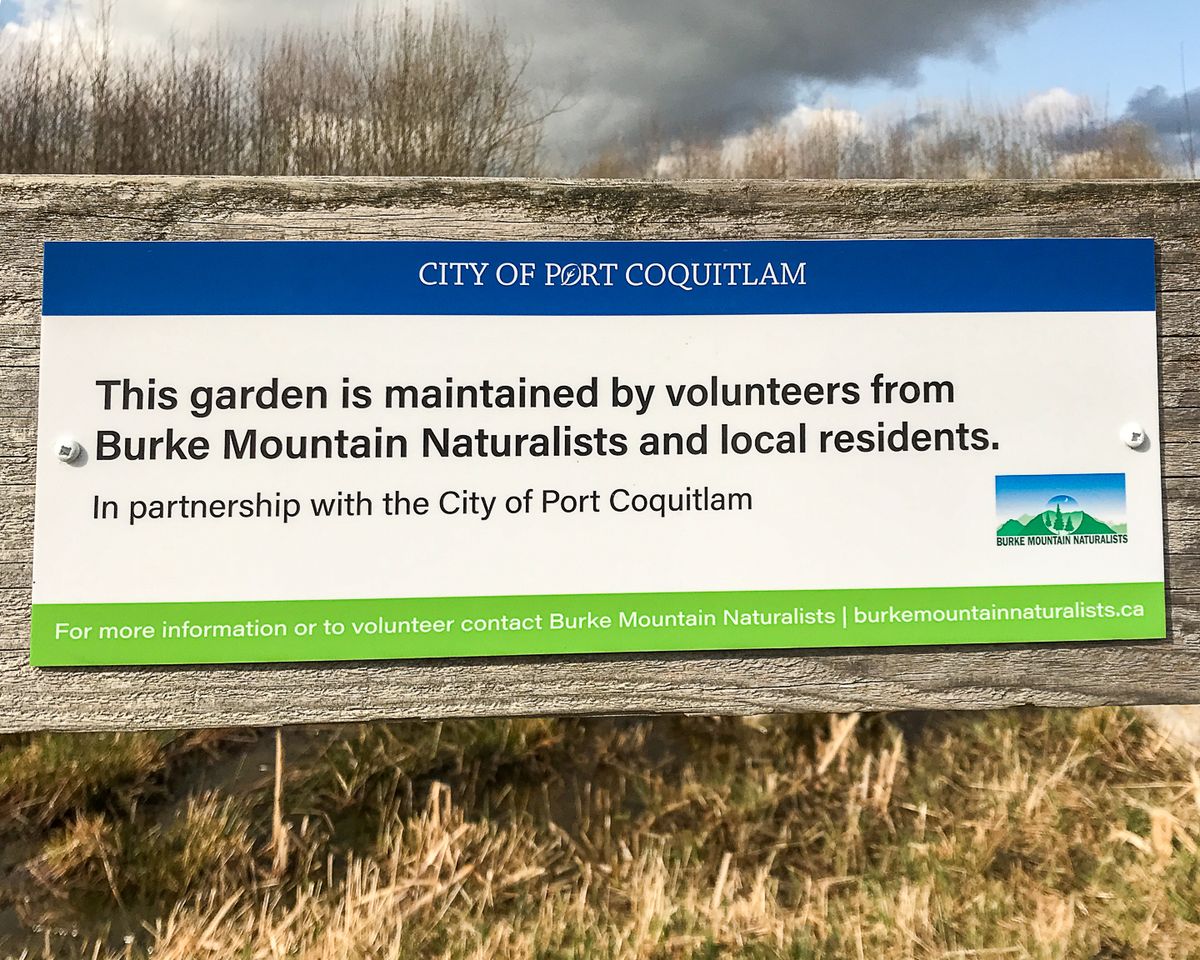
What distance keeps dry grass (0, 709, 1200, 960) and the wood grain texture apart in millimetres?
424

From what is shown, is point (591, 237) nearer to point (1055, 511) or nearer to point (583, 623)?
point (583, 623)

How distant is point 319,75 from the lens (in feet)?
23.1

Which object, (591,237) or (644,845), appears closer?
(591,237)

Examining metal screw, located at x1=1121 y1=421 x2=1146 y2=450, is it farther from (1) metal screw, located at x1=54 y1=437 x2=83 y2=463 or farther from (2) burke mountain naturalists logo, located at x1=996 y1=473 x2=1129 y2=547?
(1) metal screw, located at x1=54 y1=437 x2=83 y2=463

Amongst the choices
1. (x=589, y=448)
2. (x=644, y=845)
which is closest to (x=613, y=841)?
(x=644, y=845)

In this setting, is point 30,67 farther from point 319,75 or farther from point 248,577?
point 248,577

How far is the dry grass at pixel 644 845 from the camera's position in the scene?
149 cm

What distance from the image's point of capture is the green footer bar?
127 cm

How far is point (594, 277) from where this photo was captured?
1301 mm

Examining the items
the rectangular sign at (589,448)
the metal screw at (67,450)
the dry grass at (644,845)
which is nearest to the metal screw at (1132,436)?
the rectangular sign at (589,448)

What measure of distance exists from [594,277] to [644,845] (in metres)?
1.25

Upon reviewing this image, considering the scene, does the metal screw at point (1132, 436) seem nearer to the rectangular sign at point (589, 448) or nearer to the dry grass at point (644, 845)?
the rectangular sign at point (589, 448)

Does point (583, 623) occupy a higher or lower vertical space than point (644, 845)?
higher

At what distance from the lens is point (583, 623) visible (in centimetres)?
130
